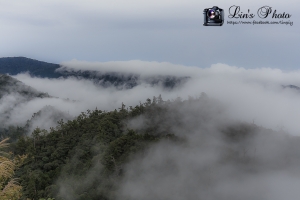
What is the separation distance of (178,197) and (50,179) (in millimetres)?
32227

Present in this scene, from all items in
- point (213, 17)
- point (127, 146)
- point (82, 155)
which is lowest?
point (82, 155)

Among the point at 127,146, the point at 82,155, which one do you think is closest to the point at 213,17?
the point at 127,146

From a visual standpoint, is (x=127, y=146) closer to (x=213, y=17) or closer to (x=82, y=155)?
(x=82, y=155)

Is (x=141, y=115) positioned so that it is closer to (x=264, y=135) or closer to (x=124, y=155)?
(x=124, y=155)

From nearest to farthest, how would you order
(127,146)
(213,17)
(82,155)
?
(213,17) < (127,146) < (82,155)

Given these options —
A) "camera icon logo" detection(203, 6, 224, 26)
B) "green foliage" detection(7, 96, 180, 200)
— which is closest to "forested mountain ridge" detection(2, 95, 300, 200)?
"green foliage" detection(7, 96, 180, 200)

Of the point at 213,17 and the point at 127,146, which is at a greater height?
the point at 213,17

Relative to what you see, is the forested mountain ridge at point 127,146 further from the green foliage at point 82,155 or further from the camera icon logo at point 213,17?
the camera icon logo at point 213,17

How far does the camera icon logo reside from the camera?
3082cm

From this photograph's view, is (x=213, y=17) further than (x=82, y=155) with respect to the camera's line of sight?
No

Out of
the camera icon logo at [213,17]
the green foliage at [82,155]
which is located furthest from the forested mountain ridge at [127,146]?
the camera icon logo at [213,17]

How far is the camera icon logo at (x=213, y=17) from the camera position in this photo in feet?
101

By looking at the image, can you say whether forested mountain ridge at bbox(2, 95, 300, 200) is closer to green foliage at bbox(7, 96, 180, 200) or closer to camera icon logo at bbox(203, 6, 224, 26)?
green foliage at bbox(7, 96, 180, 200)

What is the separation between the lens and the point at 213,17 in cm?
3091
